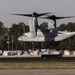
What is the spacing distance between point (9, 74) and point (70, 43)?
12364cm

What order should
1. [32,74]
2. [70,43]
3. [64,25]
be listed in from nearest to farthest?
[32,74]
[70,43]
[64,25]

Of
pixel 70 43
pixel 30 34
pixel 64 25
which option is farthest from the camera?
pixel 64 25

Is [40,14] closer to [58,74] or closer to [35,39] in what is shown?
[35,39]

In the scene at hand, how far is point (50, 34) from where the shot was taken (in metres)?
106

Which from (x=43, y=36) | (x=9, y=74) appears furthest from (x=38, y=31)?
(x=9, y=74)

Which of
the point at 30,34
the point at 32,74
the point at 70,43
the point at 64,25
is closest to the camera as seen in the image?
the point at 32,74

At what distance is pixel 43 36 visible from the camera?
105375mm

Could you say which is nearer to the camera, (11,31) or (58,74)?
(58,74)

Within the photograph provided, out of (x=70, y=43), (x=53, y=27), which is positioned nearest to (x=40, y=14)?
(x=53, y=27)

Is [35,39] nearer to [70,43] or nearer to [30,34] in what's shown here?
[30,34]

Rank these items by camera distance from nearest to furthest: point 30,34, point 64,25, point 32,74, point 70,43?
point 32,74
point 30,34
point 70,43
point 64,25

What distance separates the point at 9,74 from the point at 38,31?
79792 millimetres

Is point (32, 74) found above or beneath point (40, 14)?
beneath

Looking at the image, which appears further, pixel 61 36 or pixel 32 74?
pixel 61 36
